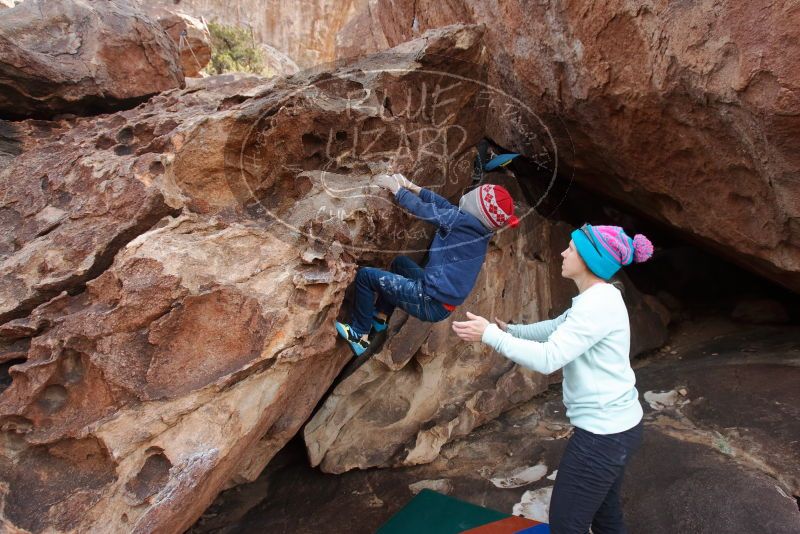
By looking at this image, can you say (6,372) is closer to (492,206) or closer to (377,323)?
(377,323)

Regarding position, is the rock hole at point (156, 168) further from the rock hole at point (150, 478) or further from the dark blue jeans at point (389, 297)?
the rock hole at point (150, 478)

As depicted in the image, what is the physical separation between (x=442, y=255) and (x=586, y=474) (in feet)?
4.10

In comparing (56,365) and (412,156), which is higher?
(412,156)

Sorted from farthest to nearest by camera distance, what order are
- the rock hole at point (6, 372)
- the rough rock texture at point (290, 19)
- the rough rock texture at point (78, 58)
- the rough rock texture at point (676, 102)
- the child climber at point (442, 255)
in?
the rough rock texture at point (290, 19)
the rough rock texture at point (78, 58)
the child climber at point (442, 255)
the rough rock texture at point (676, 102)
the rock hole at point (6, 372)

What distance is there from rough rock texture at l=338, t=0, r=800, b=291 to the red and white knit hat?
1.28 metres

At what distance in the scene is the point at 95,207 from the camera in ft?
8.80

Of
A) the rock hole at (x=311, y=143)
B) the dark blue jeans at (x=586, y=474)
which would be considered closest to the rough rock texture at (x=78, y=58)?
the rock hole at (x=311, y=143)

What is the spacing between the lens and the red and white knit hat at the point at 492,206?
8.62 feet

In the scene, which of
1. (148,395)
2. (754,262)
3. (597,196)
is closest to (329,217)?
(148,395)

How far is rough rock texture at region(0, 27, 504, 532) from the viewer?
215 cm

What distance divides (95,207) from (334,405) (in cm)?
186

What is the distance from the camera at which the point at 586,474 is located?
2027 mm

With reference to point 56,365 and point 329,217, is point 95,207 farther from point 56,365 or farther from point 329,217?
point 329,217

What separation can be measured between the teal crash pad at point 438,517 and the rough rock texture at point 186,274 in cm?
83
